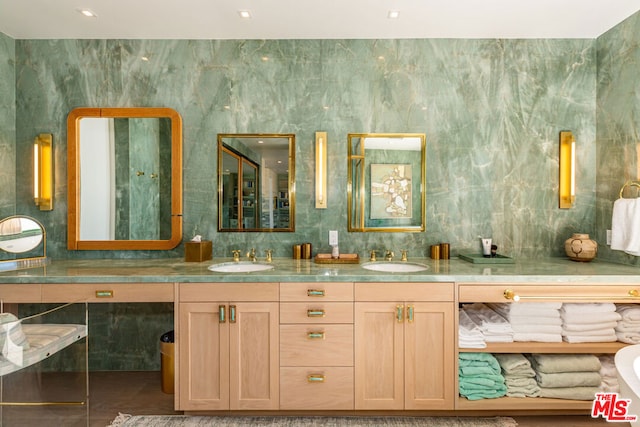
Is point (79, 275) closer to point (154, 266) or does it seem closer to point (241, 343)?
point (154, 266)

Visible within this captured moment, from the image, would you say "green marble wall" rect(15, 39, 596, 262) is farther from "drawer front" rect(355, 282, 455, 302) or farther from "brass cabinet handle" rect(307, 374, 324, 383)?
"brass cabinet handle" rect(307, 374, 324, 383)

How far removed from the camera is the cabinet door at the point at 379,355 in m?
2.16

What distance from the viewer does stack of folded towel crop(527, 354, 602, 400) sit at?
86.0 inches

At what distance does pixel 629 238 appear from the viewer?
2.37 meters

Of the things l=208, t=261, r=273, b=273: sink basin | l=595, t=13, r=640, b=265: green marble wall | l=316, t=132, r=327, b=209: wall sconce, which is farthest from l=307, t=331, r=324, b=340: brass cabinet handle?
l=595, t=13, r=640, b=265: green marble wall

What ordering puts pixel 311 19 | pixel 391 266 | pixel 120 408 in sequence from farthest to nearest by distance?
pixel 391 266, pixel 311 19, pixel 120 408

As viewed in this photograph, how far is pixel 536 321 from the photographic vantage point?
223cm

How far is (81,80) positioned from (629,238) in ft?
13.7

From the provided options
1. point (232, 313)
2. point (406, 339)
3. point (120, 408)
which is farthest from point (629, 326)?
point (120, 408)

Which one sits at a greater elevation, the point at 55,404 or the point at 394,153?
the point at 394,153

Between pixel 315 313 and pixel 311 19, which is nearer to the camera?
pixel 315 313

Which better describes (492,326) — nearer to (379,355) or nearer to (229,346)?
(379,355)

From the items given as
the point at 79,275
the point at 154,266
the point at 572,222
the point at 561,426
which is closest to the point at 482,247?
the point at 572,222

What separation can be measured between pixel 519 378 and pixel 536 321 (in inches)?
14.7
